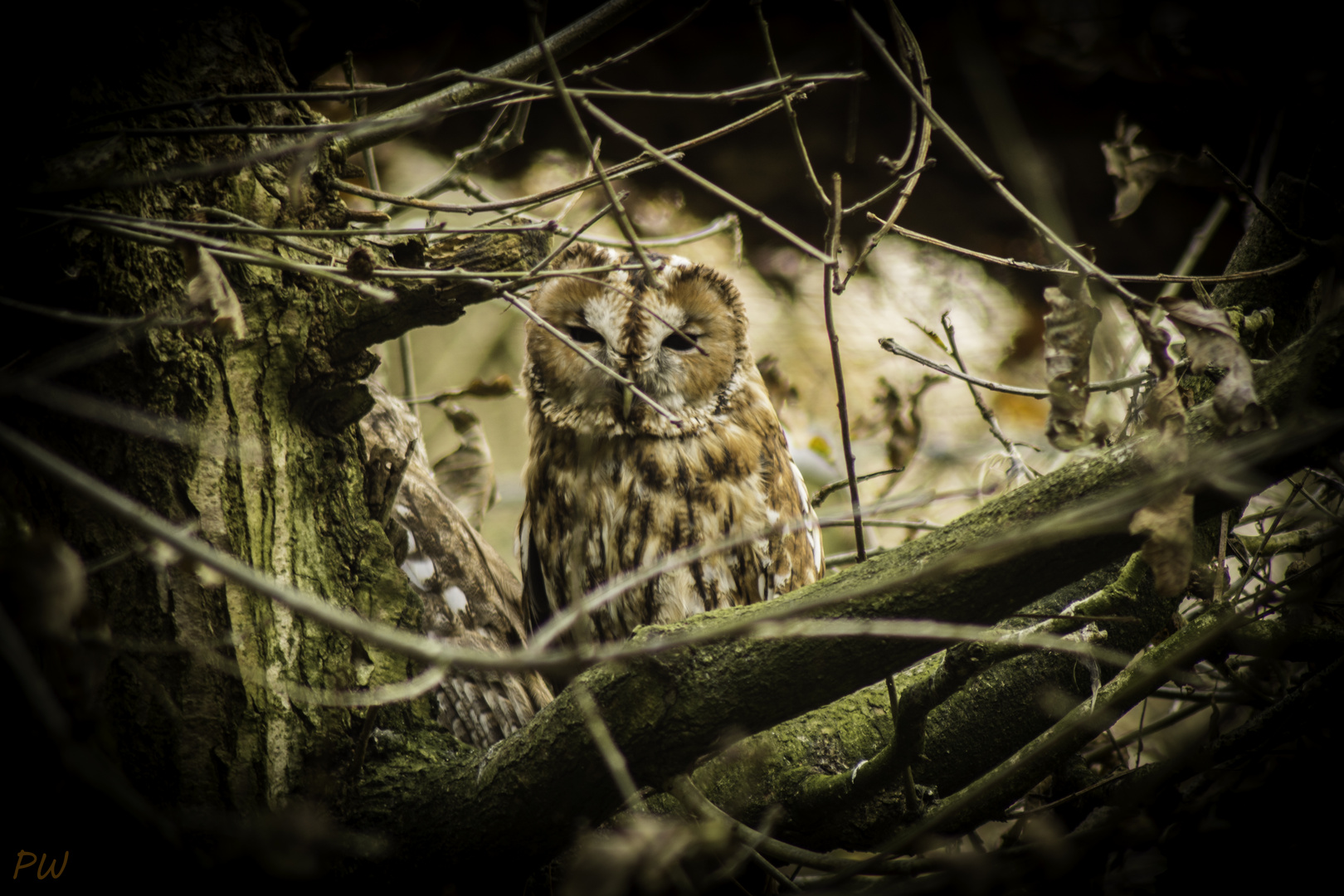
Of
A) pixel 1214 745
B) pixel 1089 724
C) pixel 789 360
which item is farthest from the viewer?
pixel 789 360

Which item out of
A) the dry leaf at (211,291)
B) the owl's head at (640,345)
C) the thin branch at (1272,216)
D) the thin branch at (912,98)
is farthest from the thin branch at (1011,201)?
the owl's head at (640,345)

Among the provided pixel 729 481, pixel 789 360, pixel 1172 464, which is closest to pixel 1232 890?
pixel 1172 464

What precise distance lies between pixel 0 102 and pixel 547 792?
134 centimetres

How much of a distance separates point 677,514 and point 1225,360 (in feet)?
4.89

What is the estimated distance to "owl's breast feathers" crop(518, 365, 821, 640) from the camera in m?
2.22

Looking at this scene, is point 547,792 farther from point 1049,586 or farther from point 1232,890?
point 1232,890

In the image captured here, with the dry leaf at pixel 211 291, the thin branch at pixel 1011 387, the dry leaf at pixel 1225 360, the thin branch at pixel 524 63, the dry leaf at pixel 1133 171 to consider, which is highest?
the thin branch at pixel 524 63

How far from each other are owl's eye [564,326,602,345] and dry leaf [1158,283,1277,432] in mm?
1556

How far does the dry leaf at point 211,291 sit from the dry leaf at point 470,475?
1.73 meters

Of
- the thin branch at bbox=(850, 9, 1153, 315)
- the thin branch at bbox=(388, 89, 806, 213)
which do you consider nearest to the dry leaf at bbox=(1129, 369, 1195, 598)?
the thin branch at bbox=(850, 9, 1153, 315)

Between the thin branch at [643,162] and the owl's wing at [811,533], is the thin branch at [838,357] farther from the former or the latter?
the owl's wing at [811,533]

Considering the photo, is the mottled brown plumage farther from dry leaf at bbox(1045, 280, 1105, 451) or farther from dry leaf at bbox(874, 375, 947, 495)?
dry leaf at bbox(1045, 280, 1105, 451)

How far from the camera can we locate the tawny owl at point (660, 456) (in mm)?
2217

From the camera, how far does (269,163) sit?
5.22 feet
